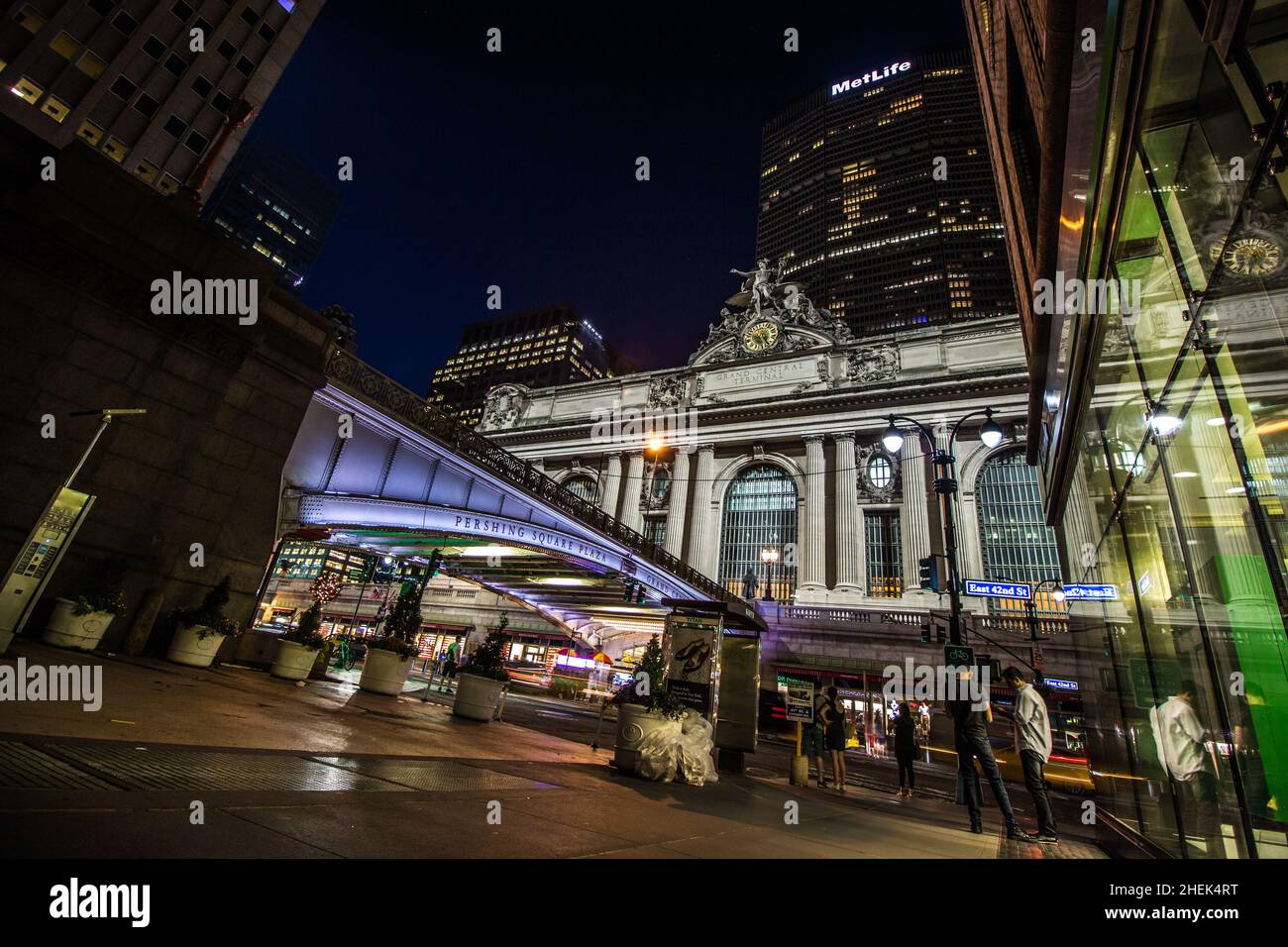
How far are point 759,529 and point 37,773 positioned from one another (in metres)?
38.1

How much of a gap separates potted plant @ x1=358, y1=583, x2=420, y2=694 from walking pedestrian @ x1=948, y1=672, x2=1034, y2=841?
1121 centimetres

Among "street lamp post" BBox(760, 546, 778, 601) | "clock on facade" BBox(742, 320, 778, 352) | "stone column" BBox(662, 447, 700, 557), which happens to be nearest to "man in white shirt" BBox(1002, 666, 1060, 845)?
"street lamp post" BBox(760, 546, 778, 601)

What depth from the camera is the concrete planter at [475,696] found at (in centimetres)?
1147

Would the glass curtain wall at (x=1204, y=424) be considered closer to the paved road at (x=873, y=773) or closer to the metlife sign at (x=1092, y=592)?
the metlife sign at (x=1092, y=592)

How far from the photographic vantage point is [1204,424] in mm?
4527

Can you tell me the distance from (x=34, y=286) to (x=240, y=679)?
22.8 feet

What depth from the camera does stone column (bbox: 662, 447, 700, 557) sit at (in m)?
40.6

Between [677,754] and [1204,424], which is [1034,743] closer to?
[677,754]

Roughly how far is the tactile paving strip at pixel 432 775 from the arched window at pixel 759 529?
3194 centimetres

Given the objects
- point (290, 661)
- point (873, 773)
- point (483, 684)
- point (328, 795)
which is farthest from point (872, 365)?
point (328, 795)

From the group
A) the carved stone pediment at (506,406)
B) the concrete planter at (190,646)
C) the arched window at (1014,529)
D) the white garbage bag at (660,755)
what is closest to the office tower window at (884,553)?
the arched window at (1014,529)

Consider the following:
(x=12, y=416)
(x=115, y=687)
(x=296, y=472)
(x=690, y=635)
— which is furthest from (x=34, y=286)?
(x=690, y=635)
